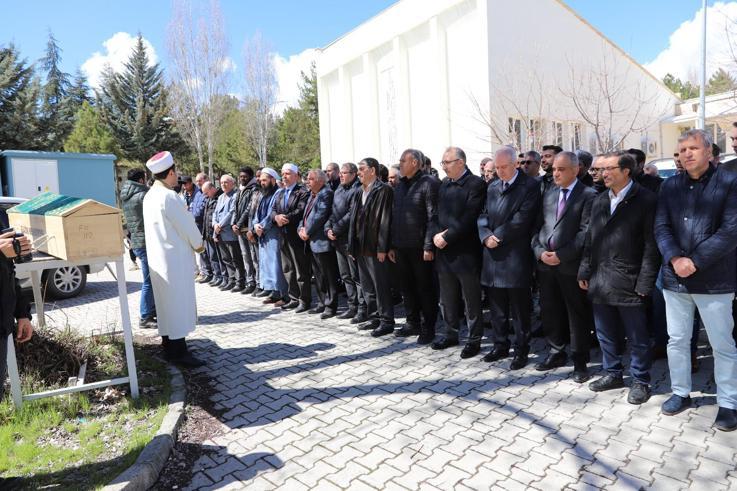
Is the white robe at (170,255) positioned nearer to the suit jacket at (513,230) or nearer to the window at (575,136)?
the suit jacket at (513,230)

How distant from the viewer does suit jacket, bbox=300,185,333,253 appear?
716 centimetres

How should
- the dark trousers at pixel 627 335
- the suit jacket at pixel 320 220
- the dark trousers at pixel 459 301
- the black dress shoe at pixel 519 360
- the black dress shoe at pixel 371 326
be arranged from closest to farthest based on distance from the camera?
1. the dark trousers at pixel 627 335
2. the black dress shoe at pixel 519 360
3. the dark trousers at pixel 459 301
4. the black dress shoe at pixel 371 326
5. the suit jacket at pixel 320 220

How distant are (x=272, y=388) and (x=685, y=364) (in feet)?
11.1

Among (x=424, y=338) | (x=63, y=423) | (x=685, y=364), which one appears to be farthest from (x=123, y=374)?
(x=685, y=364)

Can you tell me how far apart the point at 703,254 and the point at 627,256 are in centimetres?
62

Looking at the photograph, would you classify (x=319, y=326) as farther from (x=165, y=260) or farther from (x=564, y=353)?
(x=564, y=353)

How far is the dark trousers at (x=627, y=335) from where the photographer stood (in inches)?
163

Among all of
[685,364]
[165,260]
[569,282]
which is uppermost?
[165,260]

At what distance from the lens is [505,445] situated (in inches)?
139

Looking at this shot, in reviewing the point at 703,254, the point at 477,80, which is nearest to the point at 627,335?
the point at 703,254

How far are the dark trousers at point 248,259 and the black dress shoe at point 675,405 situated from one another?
6.64 metres

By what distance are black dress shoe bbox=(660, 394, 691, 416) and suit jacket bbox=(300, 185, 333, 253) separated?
14.7 feet

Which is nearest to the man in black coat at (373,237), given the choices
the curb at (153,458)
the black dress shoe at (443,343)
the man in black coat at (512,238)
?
the black dress shoe at (443,343)

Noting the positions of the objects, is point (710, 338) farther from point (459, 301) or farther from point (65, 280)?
point (65, 280)
